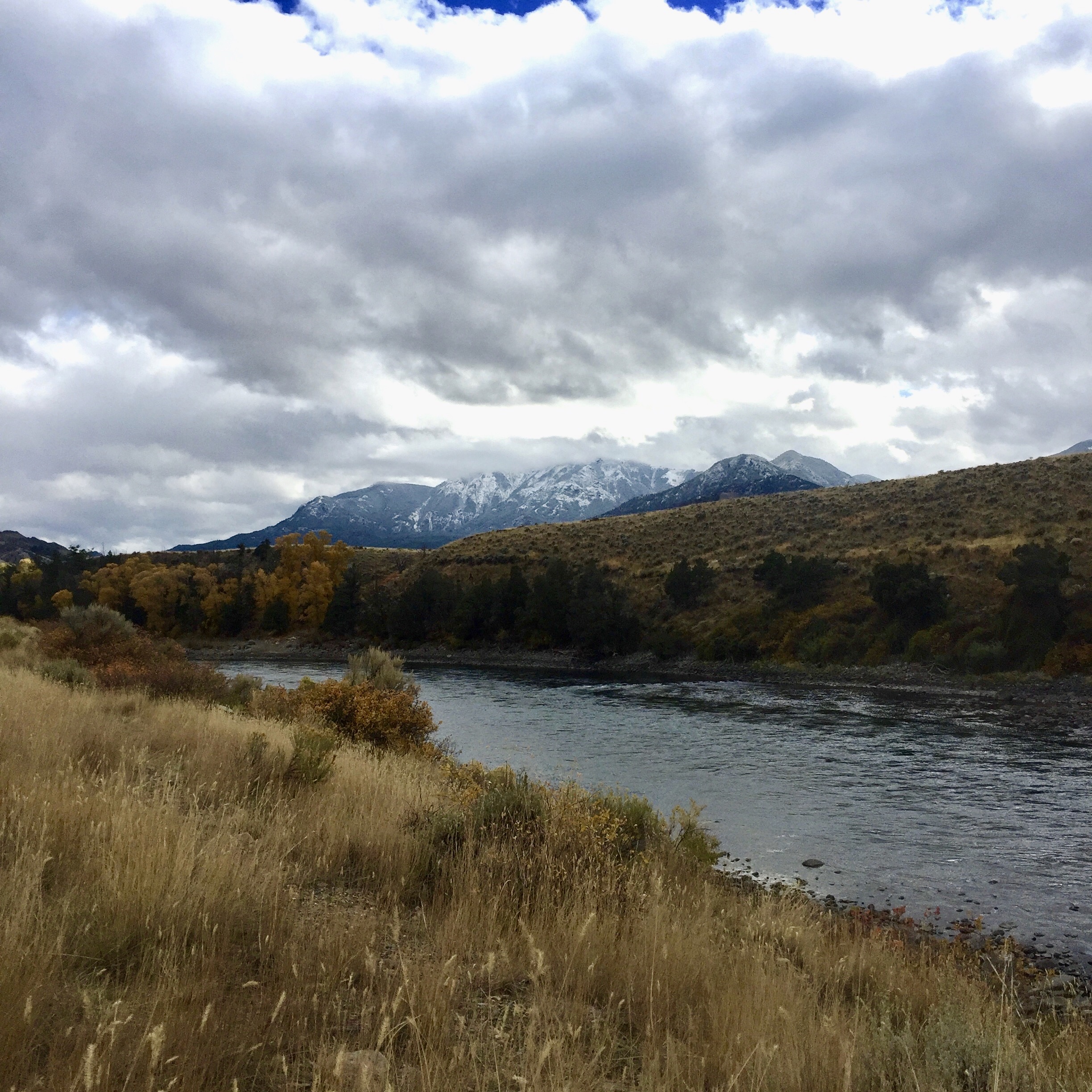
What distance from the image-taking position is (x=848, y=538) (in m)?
58.8

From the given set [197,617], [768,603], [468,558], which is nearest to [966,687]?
[768,603]

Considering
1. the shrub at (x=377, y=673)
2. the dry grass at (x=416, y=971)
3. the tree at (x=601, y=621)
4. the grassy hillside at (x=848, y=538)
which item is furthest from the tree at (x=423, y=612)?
the dry grass at (x=416, y=971)

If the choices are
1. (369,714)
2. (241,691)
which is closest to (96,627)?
(241,691)

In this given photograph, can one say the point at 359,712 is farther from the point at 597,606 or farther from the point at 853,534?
the point at 853,534

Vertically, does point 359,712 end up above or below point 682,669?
above

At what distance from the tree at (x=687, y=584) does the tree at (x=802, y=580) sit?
546 centimetres

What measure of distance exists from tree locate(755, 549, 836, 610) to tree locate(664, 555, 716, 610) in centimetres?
546

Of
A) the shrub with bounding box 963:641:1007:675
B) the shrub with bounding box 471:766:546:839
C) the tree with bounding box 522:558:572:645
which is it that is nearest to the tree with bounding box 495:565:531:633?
the tree with bounding box 522:558:572:645

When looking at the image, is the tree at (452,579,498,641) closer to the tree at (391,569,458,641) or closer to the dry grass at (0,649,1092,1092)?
the tree at (391,569,458,641)

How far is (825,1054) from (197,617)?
81.6m

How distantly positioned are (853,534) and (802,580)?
14104 millimetres

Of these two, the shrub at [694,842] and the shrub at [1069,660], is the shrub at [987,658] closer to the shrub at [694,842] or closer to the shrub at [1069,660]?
the shrub at [1069,660]

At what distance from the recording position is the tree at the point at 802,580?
47.5 meters

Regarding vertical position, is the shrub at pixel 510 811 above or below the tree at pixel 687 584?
below
